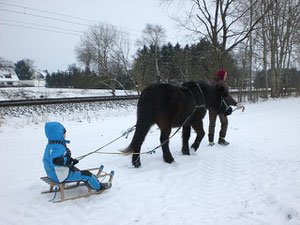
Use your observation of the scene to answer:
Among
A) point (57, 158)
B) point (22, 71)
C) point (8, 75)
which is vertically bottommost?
point (57, 158)

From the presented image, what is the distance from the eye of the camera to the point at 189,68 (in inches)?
953

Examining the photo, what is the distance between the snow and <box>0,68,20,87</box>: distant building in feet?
175

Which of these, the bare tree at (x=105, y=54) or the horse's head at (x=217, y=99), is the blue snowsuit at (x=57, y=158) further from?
the bare tree at (x=105, y=54)

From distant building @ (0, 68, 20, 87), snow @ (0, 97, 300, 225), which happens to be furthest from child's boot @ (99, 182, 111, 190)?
distant building @ (0, 68, 20, 87)

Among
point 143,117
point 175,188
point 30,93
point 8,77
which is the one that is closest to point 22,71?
point 8,77

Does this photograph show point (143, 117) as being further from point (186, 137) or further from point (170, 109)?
point (186, 137)

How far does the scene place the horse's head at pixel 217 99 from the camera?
531 centimetres

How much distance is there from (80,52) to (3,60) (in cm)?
5065

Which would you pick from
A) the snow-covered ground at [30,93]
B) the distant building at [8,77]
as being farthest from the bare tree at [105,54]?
the distant building at [8,77]

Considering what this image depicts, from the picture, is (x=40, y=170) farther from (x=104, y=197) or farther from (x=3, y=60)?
(x=3, y=60)

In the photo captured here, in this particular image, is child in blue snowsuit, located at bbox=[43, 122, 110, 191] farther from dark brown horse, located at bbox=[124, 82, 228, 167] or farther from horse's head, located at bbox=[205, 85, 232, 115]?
horse's head, located at bbox=[205, 85, 232, 115]

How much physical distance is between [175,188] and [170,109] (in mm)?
1570

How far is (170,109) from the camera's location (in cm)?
434

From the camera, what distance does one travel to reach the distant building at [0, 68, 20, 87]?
49838 mm
